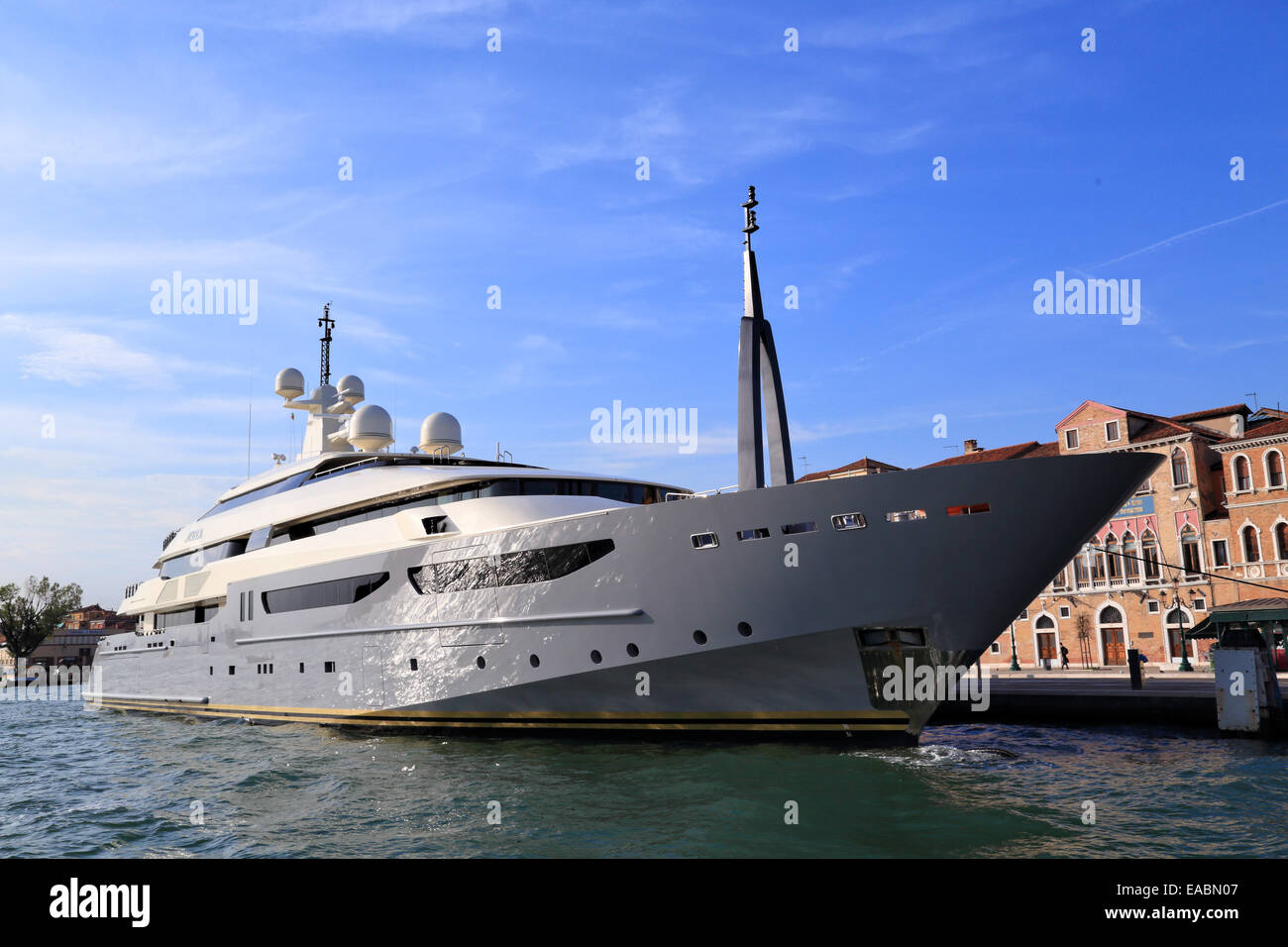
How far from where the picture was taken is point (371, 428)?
2459 cm

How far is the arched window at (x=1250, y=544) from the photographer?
30734 millimetres

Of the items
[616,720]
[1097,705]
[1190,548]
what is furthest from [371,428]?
[1190,548]

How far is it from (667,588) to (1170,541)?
28527 mm

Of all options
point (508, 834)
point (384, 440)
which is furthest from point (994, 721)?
point (384, 440)

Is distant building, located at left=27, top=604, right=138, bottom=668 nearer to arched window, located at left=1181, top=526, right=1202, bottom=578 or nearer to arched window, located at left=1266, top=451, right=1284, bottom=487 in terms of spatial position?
arched window, located at left=1181, top=526, right=1202, bottom=578

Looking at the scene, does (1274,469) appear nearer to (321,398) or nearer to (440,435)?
(440,435)

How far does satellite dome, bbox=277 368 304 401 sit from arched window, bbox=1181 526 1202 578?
34.1 meters

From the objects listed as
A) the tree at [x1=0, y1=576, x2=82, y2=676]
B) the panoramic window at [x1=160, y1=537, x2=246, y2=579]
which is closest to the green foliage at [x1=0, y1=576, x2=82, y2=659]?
the tree at [x1=0, y1=576, x2=82, y2=676]

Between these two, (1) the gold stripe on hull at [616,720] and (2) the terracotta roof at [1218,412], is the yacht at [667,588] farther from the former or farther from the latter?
(2) the terracotta roof at [1218,412]

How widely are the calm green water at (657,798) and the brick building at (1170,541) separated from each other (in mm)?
18383

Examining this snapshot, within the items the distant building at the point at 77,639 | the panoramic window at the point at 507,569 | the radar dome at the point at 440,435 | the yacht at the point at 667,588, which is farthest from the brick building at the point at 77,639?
the panoramic window at the point at 507,569

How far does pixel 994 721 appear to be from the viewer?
20141mm

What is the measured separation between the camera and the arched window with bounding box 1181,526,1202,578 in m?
32.2
